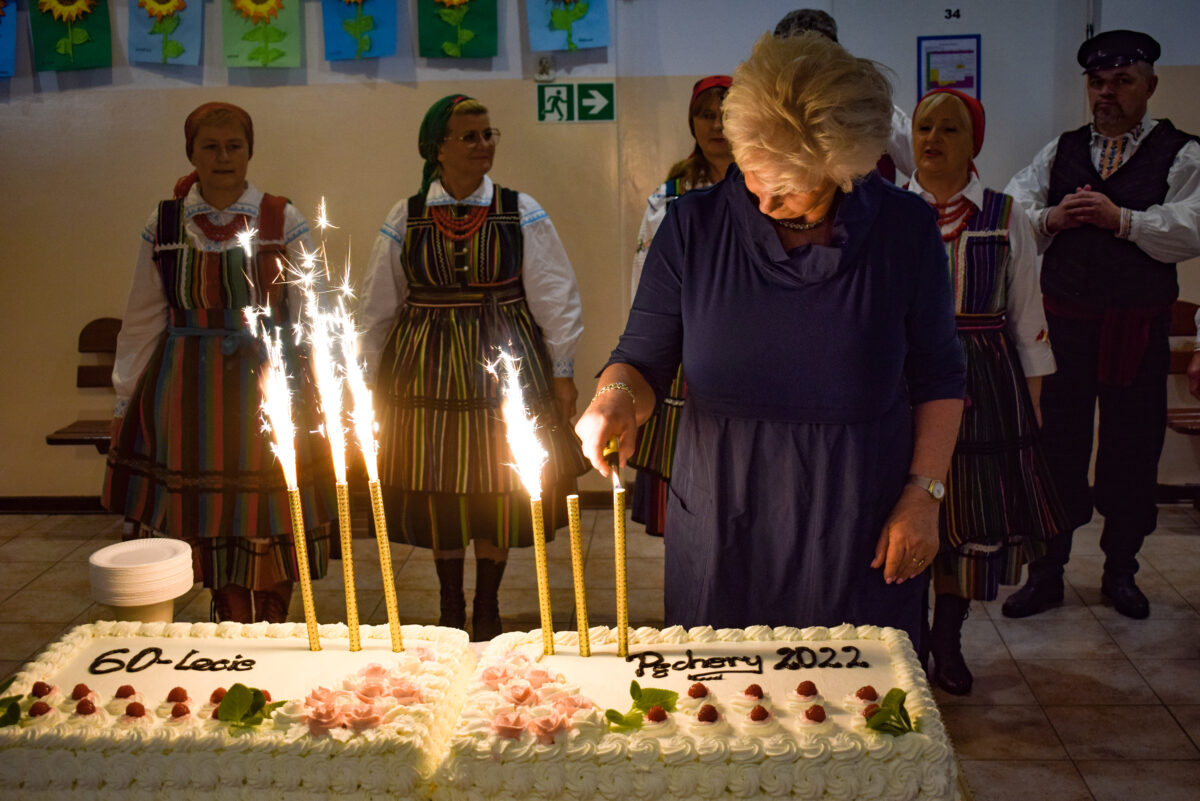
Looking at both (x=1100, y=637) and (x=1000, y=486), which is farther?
(x=1100, y=637)

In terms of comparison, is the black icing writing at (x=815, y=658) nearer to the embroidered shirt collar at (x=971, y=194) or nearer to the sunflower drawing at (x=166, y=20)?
the embroidered shirt collar at (x=971, y=194)

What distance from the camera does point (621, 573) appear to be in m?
1.86

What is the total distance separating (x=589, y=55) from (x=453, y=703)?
13.0 ft

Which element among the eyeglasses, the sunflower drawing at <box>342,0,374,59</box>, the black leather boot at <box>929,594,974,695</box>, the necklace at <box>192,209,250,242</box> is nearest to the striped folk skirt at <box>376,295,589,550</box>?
the eyeglasses

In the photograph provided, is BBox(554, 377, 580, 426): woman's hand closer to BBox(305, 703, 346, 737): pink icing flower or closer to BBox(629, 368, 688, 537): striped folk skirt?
BBox(629, 368, 688, 537): striped folk skirt

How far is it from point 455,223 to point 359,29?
6.13 feet

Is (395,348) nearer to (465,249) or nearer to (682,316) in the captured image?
(465,249)

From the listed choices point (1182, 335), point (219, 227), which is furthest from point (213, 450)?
point (1182, 335)

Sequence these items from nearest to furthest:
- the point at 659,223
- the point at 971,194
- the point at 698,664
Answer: the point at 698,664
the point at 971,194
the point at 659,223

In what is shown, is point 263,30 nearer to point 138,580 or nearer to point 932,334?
point 138,580

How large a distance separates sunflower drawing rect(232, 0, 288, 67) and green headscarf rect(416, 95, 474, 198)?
69.7 inches

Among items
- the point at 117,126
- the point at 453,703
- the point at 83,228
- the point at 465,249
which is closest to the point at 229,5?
the point at 117,126

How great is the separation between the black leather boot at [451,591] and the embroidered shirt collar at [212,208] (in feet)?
4.05

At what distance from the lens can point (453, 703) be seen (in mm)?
1868
